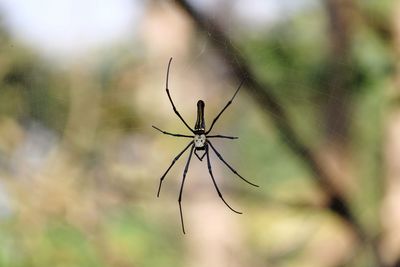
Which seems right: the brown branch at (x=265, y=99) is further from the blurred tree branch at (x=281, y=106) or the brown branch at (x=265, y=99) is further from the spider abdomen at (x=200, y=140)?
the spider abdomen at (x=200, y=140)

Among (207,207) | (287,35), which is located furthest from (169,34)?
(207,207)

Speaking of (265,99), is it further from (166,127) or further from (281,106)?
(166,127)

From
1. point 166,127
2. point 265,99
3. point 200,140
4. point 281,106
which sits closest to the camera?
point 265,99

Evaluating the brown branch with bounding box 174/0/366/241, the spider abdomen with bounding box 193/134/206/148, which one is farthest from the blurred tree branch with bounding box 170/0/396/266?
the spider abdomen with bounding box 193/134/206/148

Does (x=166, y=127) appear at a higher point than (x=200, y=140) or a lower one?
higher

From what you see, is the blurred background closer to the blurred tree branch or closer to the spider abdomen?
the blurred tree branch

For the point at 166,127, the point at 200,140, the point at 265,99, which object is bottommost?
the point at 265,99

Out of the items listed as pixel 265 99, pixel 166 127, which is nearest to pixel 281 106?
pixel 265 99

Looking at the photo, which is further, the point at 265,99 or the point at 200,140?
the point at 200,140

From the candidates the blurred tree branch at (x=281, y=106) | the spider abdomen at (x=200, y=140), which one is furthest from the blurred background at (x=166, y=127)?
the spider abdomen at (x=200, y=140)
